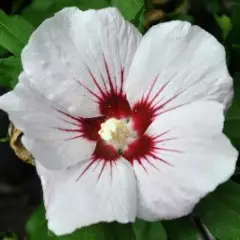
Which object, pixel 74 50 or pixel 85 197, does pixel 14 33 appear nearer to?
pixel 74 50

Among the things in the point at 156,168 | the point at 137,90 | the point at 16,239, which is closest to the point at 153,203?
the point at 156,168

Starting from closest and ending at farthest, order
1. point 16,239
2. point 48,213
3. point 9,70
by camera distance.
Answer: point 48,213 → point 9,70 → point 16,239

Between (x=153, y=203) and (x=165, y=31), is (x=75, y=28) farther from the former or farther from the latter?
(x=153, y=203)

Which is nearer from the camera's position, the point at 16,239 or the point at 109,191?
the point at 109,191

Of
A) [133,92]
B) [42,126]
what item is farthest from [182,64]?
[42,126]

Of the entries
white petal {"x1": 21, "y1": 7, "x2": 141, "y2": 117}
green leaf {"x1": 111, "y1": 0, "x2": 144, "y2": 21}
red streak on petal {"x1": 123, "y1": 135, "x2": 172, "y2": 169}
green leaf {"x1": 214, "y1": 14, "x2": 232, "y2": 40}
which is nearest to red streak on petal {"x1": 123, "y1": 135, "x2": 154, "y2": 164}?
red streak on petal {"x1": 123, "y1": 135, "x2": 172, "y2": 169}

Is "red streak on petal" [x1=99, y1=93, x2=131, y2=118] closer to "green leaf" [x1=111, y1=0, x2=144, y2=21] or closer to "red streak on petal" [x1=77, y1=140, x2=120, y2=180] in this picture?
"red streak on petal" [x1=77, y1=140, x2=120, y2=180]

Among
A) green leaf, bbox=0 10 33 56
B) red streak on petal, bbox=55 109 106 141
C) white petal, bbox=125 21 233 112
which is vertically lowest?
red streak on petal, bbox=55 109 106 141
